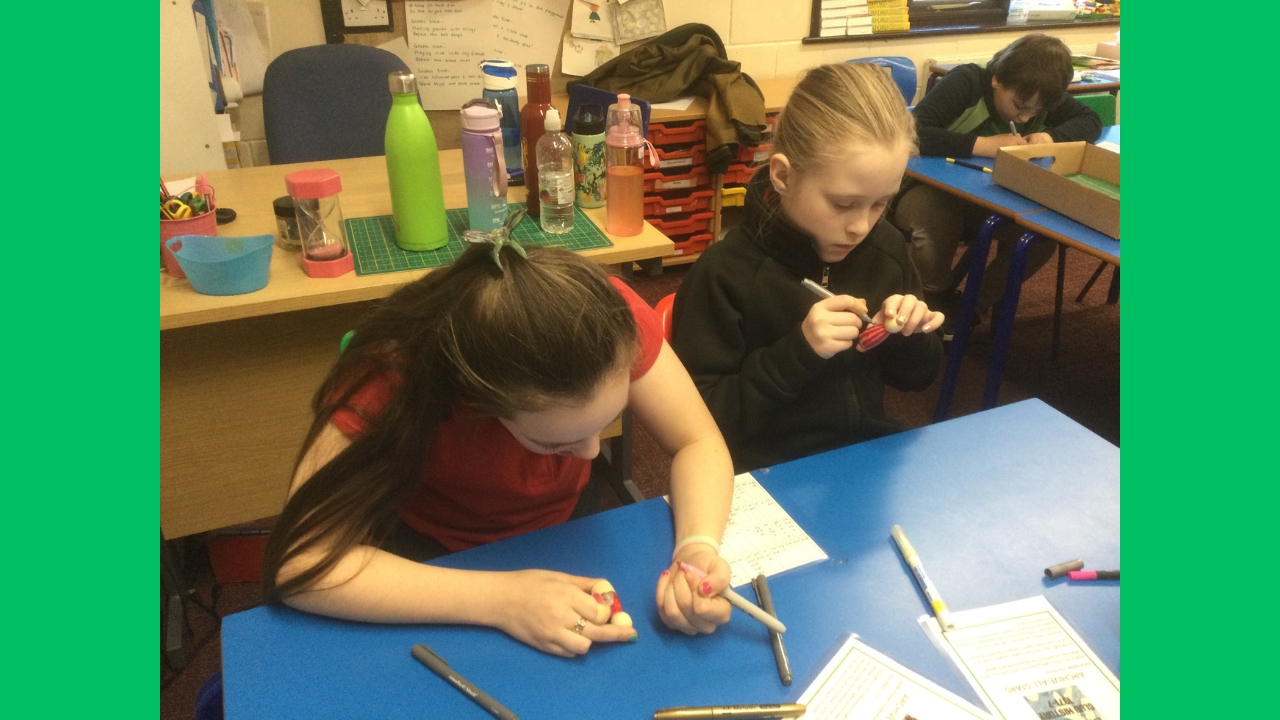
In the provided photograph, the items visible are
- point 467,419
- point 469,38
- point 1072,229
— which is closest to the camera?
point 467,419

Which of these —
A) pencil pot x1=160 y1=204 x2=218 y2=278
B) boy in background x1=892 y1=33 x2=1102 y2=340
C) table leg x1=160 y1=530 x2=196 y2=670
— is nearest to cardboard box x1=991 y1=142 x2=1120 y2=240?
boy in background x1=892 y1=33 x2=1102 y2=340

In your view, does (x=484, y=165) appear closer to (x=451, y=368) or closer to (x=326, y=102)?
(x=451, y=368)

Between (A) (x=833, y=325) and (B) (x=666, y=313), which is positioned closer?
(A) (x=833, y=325)

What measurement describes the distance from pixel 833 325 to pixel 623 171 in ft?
2.28

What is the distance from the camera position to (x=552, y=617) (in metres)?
0.82

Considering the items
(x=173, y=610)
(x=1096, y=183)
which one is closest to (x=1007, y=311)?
(x=1096, y=183)

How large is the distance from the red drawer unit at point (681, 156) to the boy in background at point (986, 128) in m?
0.90

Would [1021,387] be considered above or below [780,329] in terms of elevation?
below

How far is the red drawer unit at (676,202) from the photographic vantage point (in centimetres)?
336

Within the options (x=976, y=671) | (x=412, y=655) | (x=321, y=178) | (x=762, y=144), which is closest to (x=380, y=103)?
(x=321, y=178)

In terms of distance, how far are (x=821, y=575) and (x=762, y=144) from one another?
106 inches

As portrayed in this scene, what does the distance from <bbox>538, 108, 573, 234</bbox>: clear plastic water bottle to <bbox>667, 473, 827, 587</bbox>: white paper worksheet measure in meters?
0.85

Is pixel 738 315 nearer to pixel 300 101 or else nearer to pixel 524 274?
pixel 524 274

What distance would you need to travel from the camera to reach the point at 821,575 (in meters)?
0.93
